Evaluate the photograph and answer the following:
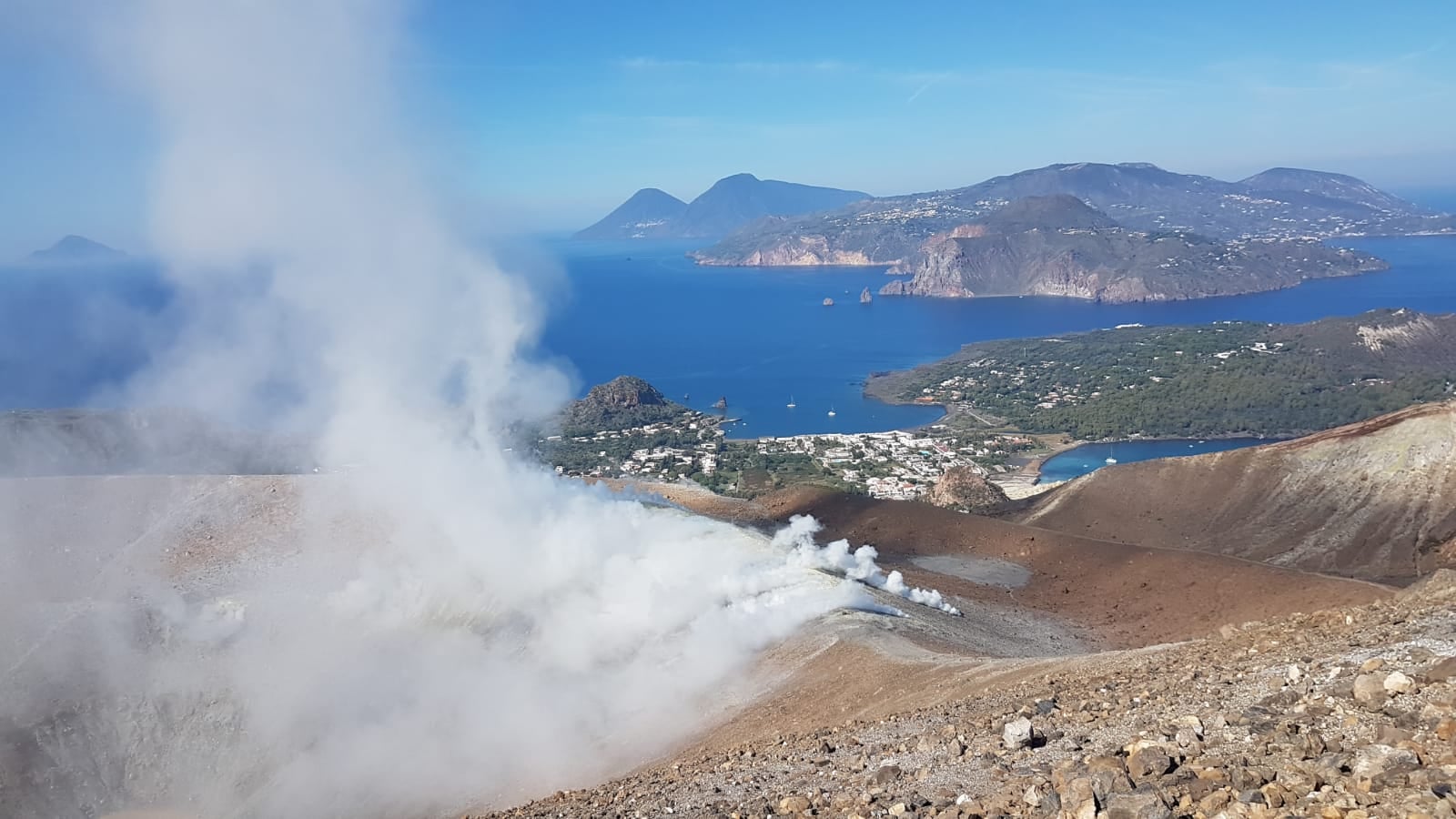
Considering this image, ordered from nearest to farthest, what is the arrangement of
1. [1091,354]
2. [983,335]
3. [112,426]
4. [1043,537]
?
[1043,537] < [112,426] < [1091,354] < [983,335]

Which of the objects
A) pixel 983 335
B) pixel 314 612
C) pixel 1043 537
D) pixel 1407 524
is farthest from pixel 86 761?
pixel 983 335

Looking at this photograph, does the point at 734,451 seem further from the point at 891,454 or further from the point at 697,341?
the point at 697,341

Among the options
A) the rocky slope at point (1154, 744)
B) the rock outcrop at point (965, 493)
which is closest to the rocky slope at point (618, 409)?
the rock outcrop at point (965, 493)

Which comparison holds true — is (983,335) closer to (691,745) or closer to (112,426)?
(112,426)

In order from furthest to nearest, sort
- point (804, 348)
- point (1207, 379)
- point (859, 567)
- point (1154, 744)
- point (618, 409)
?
point (804, 348), point (1207, 379), point (618, 409), point (859, 567), point (1154, 744)

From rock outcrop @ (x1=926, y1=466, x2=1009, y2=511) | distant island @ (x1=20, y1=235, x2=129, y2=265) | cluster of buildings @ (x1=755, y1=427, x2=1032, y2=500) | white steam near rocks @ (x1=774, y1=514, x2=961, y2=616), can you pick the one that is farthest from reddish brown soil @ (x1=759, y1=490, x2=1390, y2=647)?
distant island @ (x1=20, y1=235, x2=129, y2=265)

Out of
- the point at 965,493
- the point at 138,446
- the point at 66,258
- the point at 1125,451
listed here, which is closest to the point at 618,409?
the point at 1125,451
